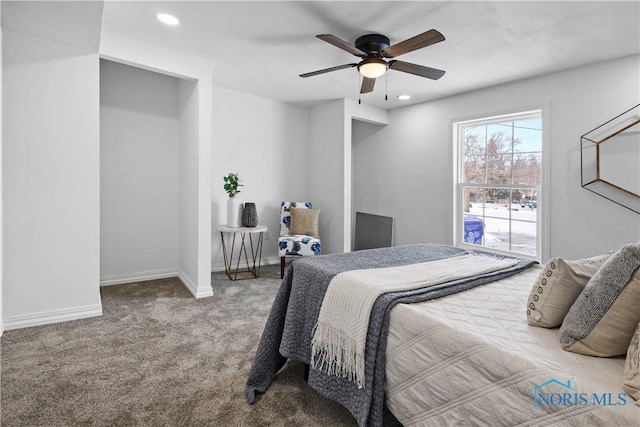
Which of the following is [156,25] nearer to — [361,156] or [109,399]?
[109,399]

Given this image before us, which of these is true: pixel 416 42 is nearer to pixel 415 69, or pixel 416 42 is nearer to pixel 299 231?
pixel 415 69

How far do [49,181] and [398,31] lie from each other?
3009 millimetres

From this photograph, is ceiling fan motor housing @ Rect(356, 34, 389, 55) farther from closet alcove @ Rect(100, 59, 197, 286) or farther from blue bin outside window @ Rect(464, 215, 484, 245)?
blue bin outside window @ Rect(464, 215, 484, 245)

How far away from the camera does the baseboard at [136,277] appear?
3.85 m

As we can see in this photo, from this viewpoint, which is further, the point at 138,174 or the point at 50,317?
the point at 138,174

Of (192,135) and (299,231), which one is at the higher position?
(192,135)

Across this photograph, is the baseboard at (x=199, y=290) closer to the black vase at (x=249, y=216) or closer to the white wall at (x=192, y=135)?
the white wall at (x=192, y=135)

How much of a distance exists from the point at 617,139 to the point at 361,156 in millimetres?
3230

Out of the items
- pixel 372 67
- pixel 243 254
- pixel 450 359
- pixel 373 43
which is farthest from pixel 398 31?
pixel 243 254

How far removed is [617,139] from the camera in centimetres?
308

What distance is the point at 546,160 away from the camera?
11.7ft

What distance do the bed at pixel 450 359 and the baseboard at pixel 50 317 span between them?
6.26 feet

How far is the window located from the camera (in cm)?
381

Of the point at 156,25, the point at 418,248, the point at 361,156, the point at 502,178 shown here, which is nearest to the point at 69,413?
the point at 418,248
